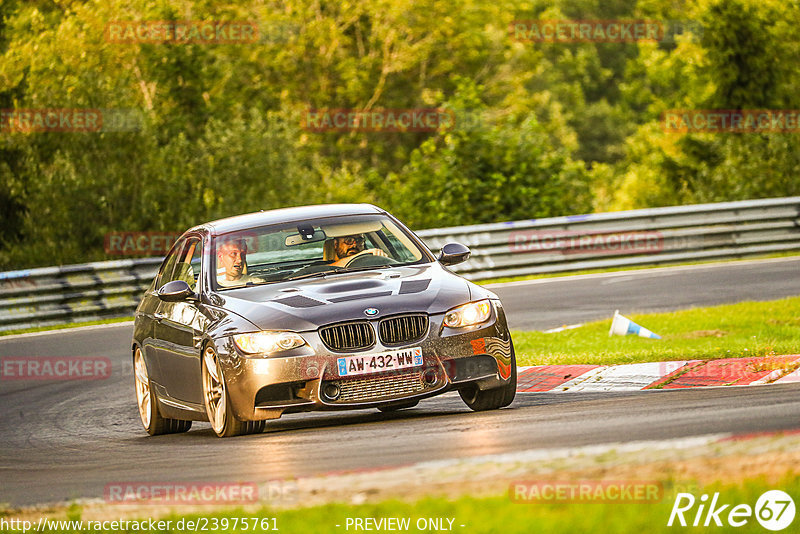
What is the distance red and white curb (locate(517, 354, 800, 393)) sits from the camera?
9828 millimetres

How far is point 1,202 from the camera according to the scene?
26391 mm

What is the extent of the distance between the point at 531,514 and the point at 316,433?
397cm

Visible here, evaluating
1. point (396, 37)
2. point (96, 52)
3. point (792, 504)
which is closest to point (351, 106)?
point (396, 37)

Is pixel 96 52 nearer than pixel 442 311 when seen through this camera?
No

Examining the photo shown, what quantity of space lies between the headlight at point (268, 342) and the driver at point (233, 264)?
3.13 feet

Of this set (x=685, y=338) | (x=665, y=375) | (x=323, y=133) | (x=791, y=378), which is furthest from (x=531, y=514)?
(x=323, y=133)

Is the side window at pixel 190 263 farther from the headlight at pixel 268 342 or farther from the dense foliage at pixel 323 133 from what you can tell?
the dense foliage at pixel 323 133

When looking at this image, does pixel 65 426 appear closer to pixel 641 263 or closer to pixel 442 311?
pixel 442 311

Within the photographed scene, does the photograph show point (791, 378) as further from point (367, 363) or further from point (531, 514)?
point (531, 514)

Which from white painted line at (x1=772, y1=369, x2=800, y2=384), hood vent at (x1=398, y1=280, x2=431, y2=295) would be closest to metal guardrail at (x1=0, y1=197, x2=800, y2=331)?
white painted line at (x1=772, y1=369, x2=800, y2=384)

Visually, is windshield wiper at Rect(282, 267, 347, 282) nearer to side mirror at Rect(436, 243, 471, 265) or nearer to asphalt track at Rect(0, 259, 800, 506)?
side mirror at Rect(436, 243, 471, 265)

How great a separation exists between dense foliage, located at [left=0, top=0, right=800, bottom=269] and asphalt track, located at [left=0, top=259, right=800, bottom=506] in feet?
42.8

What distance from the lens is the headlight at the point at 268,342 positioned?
27.6 feet

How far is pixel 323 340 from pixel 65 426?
3560mm
